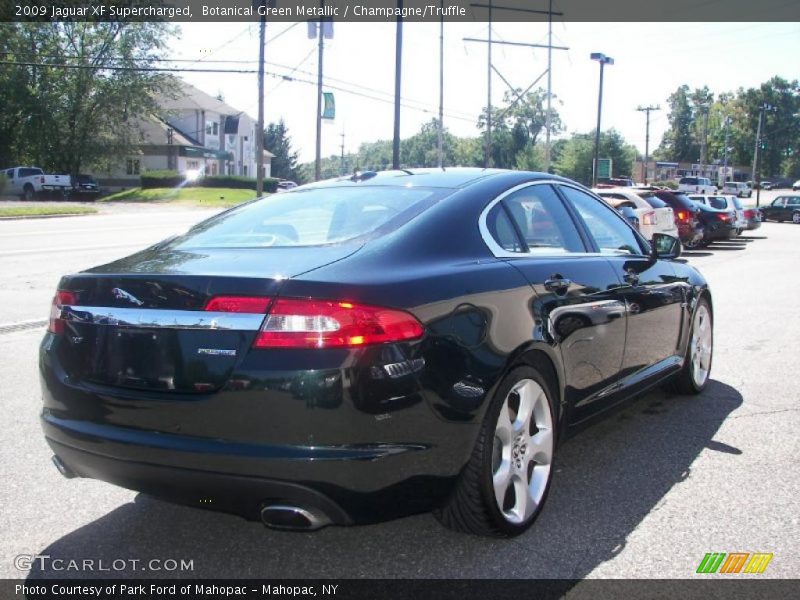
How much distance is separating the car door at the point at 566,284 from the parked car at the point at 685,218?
1638cm

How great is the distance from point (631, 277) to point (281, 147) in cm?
10403

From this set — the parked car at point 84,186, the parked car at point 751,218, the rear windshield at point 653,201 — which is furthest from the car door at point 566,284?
the parked car at point 84,186

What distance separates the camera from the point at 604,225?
4832 millimetres

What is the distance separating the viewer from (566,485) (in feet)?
13.2

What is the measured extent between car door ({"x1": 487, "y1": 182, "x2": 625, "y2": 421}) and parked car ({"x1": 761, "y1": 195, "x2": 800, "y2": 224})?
4123 cm

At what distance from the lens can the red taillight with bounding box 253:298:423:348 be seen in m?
2.71

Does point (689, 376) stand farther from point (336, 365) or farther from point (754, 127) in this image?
point (754, 127)

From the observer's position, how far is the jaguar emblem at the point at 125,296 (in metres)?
2.93

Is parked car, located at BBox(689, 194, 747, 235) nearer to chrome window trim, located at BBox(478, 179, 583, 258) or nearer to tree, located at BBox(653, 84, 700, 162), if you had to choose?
chrome window trim, located at BBox(478, 179, 583, 258)

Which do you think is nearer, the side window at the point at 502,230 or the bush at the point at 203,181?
the side window at the point at 502,230

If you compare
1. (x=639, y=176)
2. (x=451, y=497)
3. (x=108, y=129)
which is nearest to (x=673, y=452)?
(x=451, y=497)

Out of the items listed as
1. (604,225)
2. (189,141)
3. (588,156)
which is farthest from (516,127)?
(604,225)

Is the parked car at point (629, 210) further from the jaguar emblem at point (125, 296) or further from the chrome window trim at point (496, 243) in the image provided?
the jaguar emblem at point (125, 296)

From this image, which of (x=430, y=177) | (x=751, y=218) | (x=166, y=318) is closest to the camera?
(x=166, y=318)
